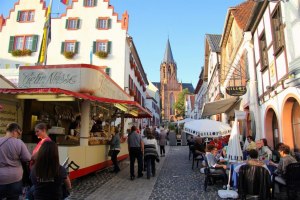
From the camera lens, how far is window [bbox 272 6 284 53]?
9164 mm

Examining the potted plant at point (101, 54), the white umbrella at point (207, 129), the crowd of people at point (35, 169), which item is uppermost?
the potted plant at point (101, 54)

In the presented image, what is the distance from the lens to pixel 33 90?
780 cm

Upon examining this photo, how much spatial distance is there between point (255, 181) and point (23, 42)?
1031 inches

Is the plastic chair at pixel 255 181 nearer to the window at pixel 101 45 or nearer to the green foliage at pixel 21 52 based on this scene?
the window at pixel 101 45

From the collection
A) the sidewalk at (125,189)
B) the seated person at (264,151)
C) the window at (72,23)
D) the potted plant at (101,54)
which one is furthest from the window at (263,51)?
the window at (72,23)

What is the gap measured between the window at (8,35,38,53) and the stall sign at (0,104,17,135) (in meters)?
18.5

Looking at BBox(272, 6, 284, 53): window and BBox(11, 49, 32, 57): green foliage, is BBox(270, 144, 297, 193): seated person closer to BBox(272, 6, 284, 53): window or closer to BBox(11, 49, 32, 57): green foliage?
BBox(272, 6, 284, 53): window

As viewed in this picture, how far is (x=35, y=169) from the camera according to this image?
11.8 feet

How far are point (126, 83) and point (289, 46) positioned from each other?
1933cm

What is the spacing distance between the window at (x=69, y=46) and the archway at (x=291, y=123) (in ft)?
68.4

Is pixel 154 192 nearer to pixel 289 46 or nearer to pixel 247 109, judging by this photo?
pixel 289 46

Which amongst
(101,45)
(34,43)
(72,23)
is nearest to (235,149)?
(101,45)

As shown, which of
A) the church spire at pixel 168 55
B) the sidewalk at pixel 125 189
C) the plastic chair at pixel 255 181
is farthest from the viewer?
the church spire at pixel 168 55

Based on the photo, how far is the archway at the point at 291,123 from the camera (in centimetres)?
901
